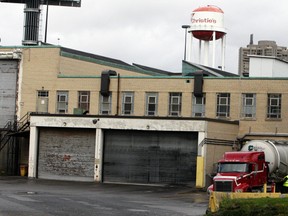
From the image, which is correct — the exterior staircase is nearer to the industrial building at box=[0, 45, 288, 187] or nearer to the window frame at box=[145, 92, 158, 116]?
the industrial building at box=[0, 45, 288, 187]

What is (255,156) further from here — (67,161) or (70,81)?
(70,81)

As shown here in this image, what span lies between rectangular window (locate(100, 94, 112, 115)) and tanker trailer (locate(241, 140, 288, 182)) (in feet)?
52.2

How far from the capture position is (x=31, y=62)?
190ft

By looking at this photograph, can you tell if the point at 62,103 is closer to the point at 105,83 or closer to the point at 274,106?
the point at 105,83

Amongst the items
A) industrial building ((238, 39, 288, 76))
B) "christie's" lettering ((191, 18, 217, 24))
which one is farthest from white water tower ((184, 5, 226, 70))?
industrial building ((238, 39, 288, 76))

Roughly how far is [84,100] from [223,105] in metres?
11.7

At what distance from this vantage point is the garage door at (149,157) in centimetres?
4812

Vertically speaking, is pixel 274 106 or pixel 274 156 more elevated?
pixel 274 106

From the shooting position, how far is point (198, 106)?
5384 cm

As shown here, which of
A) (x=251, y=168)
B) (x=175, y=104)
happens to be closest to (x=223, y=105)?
(x=175, y=104)

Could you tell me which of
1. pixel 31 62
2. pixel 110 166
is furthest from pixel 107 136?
pixel 31 62

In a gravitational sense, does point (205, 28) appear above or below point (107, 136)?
above

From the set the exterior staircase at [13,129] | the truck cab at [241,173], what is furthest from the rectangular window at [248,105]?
the exterior staircase at [13,129]

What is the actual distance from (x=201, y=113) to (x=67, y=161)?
1100 centimetres
